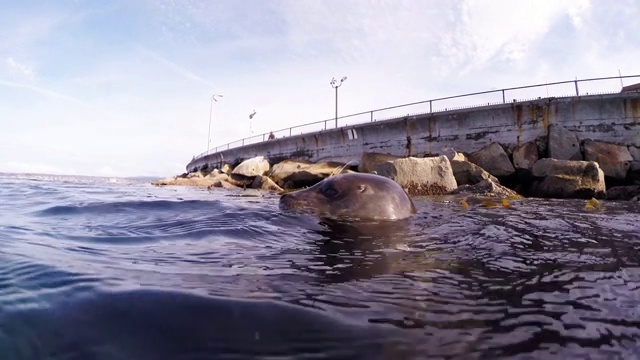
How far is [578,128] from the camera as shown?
15.0 meters

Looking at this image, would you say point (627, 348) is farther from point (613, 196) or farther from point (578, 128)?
point (578, 128)

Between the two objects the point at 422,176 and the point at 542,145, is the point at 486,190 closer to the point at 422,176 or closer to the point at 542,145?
the point at 422,176

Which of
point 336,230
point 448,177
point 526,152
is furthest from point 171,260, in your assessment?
point 526,152

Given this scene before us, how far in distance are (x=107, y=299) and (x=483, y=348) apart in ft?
5.42

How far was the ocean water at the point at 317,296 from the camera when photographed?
1404 millimetres

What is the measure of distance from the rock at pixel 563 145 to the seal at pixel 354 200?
1225cm

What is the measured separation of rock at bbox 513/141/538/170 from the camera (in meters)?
14.9

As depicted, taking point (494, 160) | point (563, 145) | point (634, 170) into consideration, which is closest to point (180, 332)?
point (494, 160)

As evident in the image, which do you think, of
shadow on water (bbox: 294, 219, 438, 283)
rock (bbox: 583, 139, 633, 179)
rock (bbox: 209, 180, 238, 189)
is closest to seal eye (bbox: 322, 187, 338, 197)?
shadow on water (bbox: 294, 219, 438, 283)

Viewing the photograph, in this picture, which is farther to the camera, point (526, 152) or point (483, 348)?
point (526, 152)

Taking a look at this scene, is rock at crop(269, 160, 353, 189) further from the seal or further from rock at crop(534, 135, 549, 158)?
the seal

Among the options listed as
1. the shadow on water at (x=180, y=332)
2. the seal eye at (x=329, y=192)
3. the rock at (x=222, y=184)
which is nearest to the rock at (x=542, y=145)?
the seal eye at (x=329, y=192)

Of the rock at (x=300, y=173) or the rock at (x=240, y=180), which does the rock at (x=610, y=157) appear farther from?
the rock at (x=240, y=180)

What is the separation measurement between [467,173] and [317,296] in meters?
13.0
